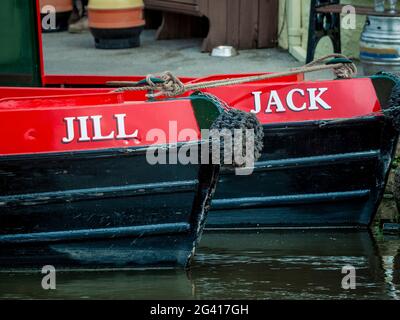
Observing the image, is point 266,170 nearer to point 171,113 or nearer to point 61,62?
point 171,113

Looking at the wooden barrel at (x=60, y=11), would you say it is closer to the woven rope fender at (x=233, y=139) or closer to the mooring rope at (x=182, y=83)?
the mooring rope at (x=182, y=83)

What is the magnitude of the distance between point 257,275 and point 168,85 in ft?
4.64

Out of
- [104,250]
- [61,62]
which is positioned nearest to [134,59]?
[61,62]

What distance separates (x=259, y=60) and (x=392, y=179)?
11.1 feet

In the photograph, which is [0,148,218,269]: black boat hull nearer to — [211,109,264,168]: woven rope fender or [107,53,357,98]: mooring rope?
[211,109,264,168]: woven rope fender

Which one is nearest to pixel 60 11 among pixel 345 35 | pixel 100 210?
pixel 345 35

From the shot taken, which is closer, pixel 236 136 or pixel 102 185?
pixel 236 136

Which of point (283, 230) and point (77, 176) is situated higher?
point (77, 176)

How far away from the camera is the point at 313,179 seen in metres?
7.97

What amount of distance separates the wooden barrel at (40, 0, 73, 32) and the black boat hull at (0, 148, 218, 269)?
6.65 m

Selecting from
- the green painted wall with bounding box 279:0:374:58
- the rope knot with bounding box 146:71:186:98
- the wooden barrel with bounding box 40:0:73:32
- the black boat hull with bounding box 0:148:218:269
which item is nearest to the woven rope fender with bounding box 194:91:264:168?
the black boat hull with bounding box 0:148:218:269

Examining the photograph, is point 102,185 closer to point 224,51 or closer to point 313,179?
point 313,179

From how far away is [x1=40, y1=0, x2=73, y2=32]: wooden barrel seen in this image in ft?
43.5

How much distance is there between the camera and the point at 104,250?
714cm
